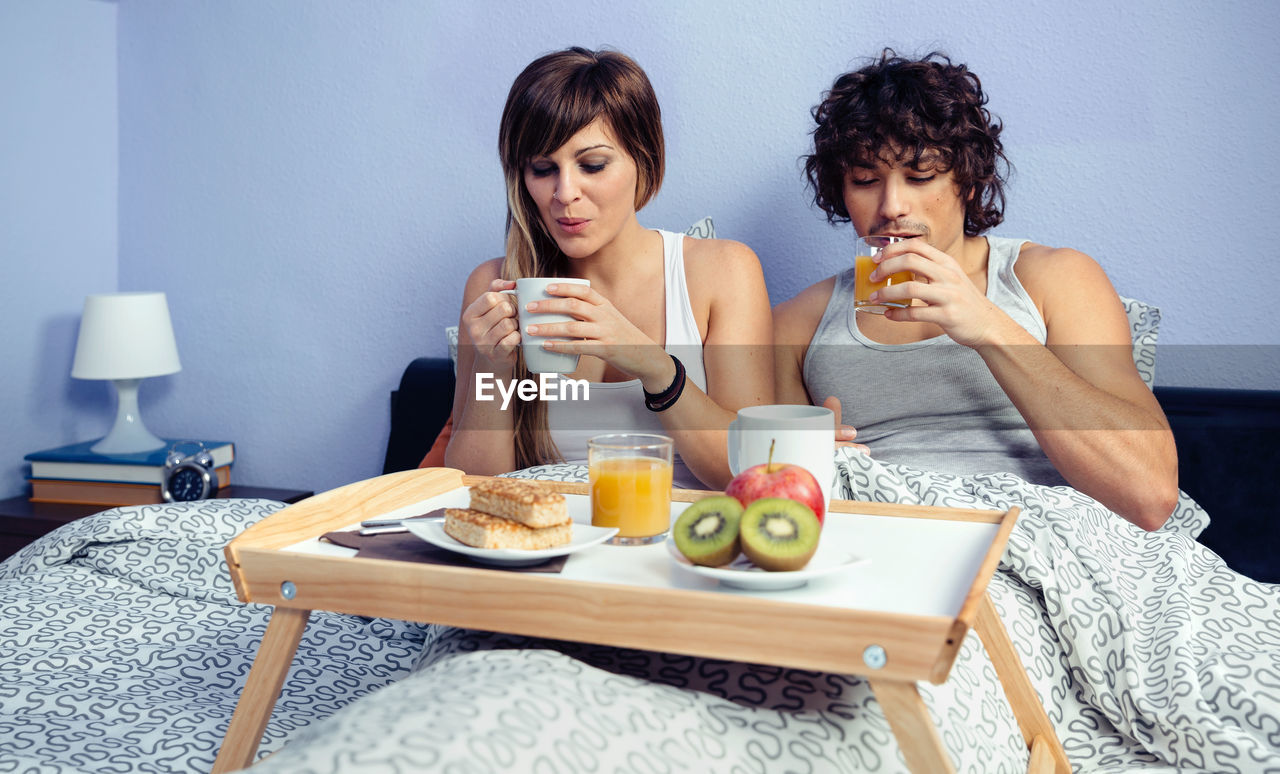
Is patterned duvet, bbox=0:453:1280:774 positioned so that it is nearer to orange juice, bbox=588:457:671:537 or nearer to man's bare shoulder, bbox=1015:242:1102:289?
orange juice, bbox=588:457:671:537

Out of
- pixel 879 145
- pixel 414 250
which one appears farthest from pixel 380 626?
pixel 414 250

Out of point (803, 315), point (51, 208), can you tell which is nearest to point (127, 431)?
point (51, 208)

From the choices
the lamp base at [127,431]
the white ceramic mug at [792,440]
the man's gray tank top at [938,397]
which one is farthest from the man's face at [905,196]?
the lamp base at [127,431]

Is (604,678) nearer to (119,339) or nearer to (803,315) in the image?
(803,315)

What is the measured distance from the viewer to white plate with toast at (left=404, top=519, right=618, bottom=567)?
34.9 inches

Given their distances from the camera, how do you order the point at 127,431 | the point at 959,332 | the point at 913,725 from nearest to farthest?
1. the point at 913,725
2. the point at 959,332
3. the point at 127,431

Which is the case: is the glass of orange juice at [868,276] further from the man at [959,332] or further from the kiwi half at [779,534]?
the kiwi half at [779,534]

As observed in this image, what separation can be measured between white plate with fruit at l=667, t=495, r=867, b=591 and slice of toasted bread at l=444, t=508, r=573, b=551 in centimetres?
12

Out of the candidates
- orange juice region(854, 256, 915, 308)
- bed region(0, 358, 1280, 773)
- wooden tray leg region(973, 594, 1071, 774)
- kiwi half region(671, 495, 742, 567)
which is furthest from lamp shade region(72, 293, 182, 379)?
wooden tray leg region(973, 594, 1071, 774)

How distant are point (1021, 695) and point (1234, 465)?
37.9 inches

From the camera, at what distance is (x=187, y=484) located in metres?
2.48

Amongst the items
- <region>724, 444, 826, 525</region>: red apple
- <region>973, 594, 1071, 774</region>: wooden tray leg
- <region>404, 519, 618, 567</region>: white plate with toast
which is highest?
<region>724, 444, 826, 525</region>: red apple

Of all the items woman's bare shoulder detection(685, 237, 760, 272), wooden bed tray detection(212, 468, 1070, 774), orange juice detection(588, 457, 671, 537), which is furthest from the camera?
woman's bare shoulder detection(685, 237, 760, 272)

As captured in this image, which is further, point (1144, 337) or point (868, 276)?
point (1144, 337)
